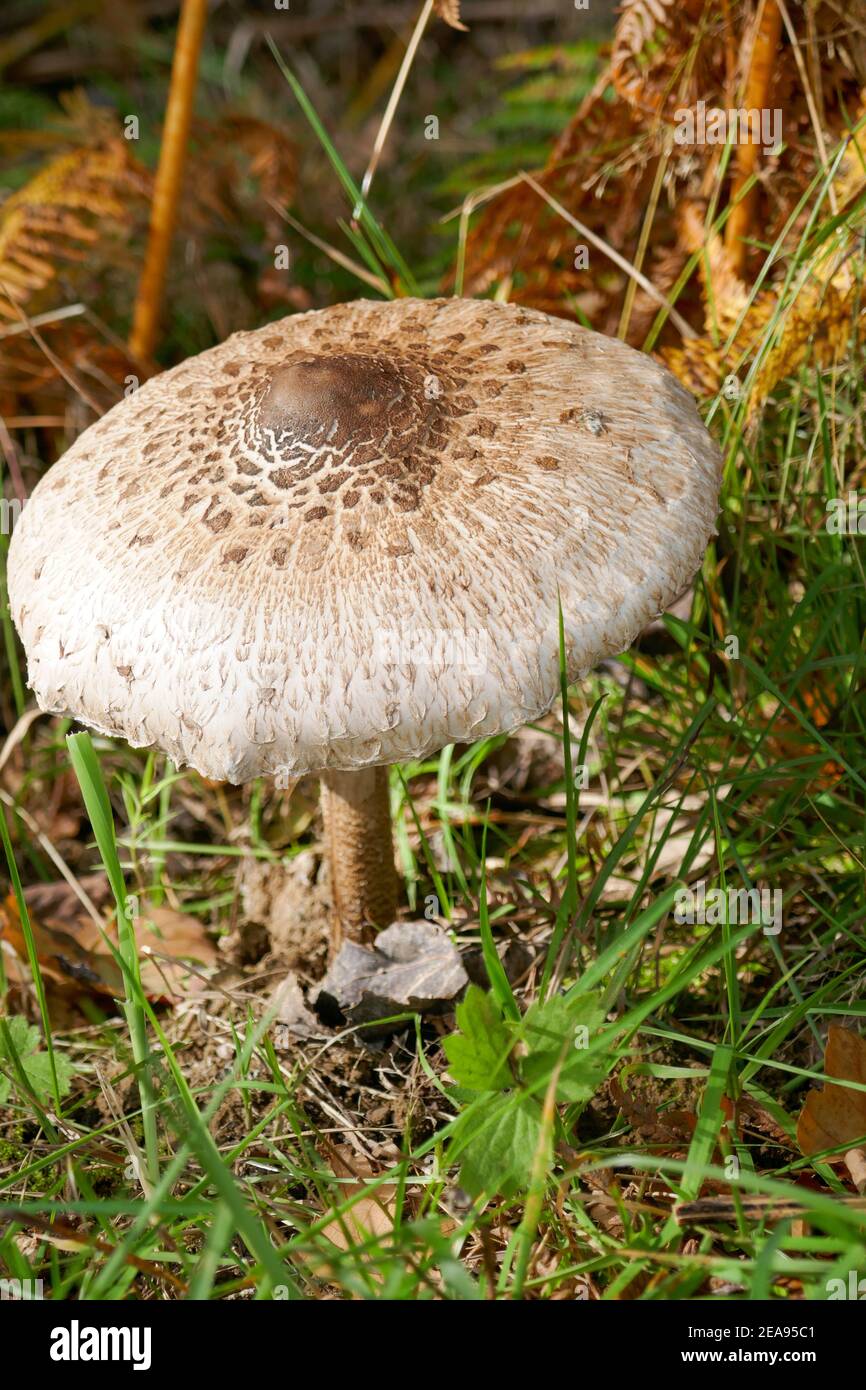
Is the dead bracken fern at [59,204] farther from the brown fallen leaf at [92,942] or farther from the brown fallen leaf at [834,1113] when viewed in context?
the brown fallen leaf at [834,1113]

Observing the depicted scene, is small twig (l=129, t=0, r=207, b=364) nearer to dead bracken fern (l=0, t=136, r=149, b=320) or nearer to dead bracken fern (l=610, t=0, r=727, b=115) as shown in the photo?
dead bracken fern (l=0, t=136, r=149, b=320)

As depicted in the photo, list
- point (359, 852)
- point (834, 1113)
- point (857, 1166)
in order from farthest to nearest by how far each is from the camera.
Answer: point (359, 852), point (834, 1113), point (857, 1166)

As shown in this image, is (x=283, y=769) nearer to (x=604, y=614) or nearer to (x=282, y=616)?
(x=282, y=616)

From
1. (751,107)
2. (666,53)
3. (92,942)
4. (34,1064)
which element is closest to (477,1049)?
(34,1064)

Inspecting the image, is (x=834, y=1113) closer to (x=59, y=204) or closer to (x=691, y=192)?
(x=691, y=192)

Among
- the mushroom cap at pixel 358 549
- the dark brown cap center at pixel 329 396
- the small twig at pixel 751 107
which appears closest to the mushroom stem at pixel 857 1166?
the mushroom cap at pixel 358 549

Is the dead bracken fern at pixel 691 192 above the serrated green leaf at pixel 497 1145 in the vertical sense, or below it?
above
